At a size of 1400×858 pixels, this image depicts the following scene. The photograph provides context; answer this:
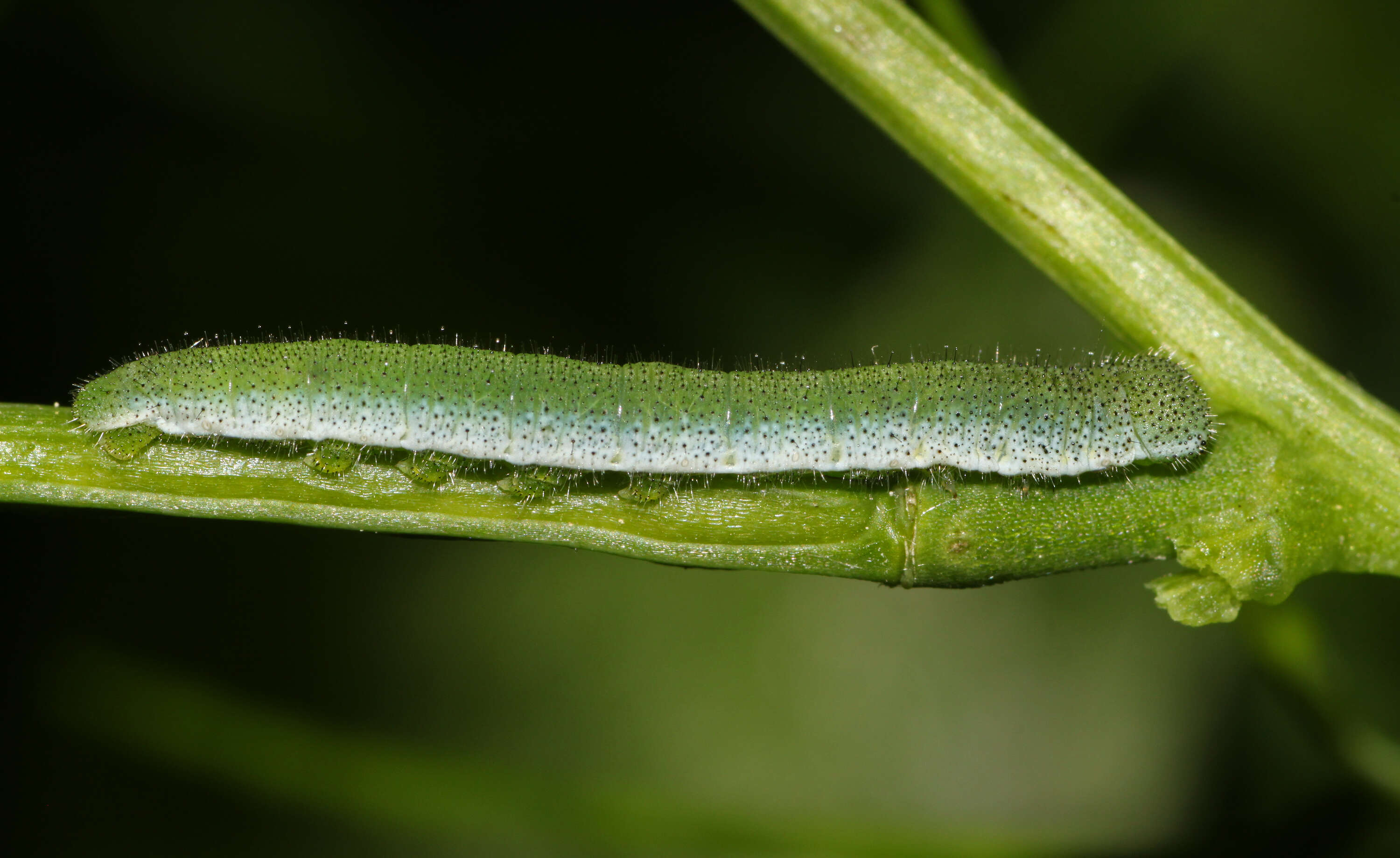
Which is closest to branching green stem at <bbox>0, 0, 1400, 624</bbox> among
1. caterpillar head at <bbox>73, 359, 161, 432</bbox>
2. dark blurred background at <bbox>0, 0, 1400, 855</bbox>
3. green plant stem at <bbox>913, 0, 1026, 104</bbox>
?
caterpillar head at <bbox>73, 359, 161, 432</bbox>

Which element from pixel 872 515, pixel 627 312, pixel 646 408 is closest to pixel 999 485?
pixel 872 515

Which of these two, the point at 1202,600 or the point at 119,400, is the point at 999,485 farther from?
the point at 119,400

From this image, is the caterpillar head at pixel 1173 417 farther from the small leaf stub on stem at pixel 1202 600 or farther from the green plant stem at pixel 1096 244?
the small leaf stub on stem at pixel 1202 600

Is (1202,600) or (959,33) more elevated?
(959,33)

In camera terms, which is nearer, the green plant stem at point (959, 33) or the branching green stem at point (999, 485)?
the branching green stem at point (999, 485)

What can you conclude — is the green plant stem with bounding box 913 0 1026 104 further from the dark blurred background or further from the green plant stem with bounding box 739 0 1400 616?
the dark blurred background

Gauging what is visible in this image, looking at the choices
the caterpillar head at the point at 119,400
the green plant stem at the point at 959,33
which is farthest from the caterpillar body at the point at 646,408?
the green plant stem at the point at 959,33
